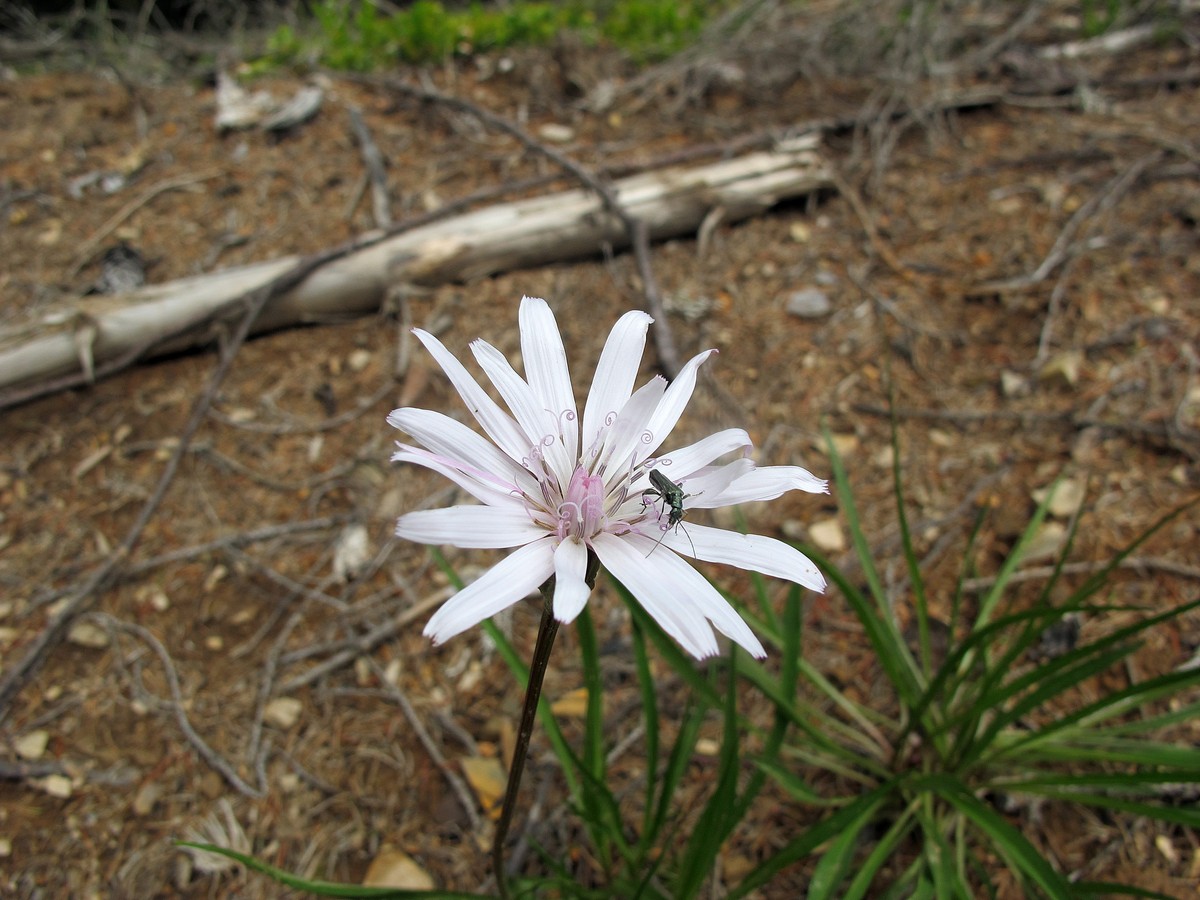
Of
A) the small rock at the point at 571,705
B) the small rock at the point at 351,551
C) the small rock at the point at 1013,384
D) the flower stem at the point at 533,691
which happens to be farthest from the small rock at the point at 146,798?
the small rock at the point at 1013,384

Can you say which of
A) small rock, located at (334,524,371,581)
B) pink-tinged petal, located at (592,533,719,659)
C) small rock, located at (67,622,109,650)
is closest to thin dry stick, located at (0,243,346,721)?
small rock, located at (67,622,109,650)

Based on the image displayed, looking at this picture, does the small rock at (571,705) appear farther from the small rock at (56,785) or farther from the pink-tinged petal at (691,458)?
the small rock at (56,785)

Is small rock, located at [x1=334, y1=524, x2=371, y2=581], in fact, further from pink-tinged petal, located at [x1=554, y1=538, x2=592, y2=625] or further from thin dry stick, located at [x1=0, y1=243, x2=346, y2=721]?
pink-tinged petal, located at [x1=554, y1=538, x2=592, y2=625]

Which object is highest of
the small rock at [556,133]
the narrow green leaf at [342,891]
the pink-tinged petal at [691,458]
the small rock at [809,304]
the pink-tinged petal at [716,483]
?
the small rock at [556,133]

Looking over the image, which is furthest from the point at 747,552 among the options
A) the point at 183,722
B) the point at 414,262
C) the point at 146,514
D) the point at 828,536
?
the point at 414,262

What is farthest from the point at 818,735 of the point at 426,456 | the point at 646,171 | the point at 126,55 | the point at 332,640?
the point at 126,55

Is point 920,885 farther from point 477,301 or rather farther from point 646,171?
point 646,171

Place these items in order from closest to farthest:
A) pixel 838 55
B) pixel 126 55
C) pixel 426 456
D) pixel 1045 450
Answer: pixel 426 456 < pixel 1045 450 < pixel 838 55 < pixel 126 55
